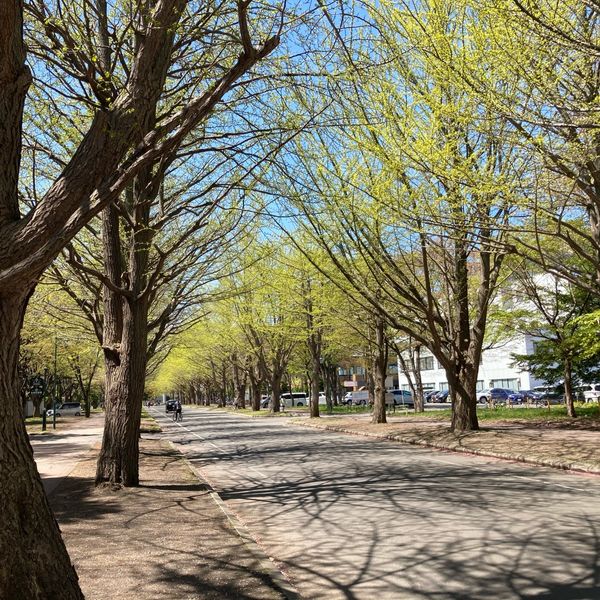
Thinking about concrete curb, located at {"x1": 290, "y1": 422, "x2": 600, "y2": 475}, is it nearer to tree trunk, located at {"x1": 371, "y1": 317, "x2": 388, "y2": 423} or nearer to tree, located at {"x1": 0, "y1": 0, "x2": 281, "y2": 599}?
tree trunk, located at {"x1": 371, "y1": 317, "x2": 388, "y2": 423}

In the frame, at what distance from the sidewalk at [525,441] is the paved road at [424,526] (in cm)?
59

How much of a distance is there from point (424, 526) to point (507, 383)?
59.9 meters

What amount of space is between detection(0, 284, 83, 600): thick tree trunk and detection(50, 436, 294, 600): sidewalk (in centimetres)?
124

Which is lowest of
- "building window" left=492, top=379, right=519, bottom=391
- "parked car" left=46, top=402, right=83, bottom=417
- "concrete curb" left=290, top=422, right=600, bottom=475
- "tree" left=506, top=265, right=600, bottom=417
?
"parked car" left=46, top=402, right=83, bottom=417

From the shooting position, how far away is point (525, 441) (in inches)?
631

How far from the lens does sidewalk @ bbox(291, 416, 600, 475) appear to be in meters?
12.8

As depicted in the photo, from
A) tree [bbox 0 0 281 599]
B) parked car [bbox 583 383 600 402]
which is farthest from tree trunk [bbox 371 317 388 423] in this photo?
tree [bbox 0 0 281 599]

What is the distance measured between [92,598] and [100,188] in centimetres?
322

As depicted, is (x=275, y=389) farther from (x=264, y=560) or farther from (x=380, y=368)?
(x=264, y=560)

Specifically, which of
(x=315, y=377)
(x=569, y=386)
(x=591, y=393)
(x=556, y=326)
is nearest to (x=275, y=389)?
(x=315, y=377)

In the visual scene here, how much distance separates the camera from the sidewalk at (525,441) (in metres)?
12.8

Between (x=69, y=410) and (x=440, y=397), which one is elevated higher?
(x=440, y=397)

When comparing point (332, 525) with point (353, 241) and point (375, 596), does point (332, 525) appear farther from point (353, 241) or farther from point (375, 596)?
point (353, 241)

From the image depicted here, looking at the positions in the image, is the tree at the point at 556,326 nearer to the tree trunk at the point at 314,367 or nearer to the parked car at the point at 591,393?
the tree trunk at the point at 314,367
